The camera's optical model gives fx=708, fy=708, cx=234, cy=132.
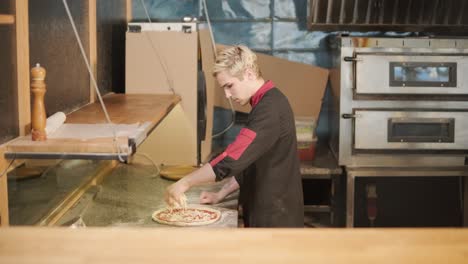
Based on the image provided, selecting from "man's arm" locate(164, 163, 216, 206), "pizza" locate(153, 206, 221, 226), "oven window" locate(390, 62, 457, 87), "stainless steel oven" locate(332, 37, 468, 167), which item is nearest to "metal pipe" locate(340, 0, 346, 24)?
"stainless steel oven" locate(332, 37, 468, 167)

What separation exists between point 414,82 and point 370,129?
1.29 ft

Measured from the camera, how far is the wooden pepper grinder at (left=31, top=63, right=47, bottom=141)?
2.28m

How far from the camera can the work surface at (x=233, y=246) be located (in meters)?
1.08

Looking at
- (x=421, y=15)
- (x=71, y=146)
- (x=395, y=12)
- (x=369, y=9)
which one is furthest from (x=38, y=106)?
(x=421, y=15)

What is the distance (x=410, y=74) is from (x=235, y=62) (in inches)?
69.9

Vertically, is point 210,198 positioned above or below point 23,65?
below

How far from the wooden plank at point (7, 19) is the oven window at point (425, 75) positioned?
2560mm

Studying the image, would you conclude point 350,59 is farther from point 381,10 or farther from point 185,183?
point 185,183

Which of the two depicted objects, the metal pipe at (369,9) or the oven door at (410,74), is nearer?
the oven door at (410,74)

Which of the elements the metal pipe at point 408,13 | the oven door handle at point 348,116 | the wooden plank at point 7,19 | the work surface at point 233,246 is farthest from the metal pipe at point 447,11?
the work surface at point 233,246

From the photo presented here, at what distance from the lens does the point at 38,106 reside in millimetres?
2312

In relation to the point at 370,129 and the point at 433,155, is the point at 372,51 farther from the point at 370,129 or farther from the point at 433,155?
the point at 433,155

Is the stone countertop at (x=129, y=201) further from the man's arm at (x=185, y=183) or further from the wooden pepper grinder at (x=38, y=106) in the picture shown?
the wooden pepper grinder at (x=38, y=106)

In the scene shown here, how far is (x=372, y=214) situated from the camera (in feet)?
14.9
